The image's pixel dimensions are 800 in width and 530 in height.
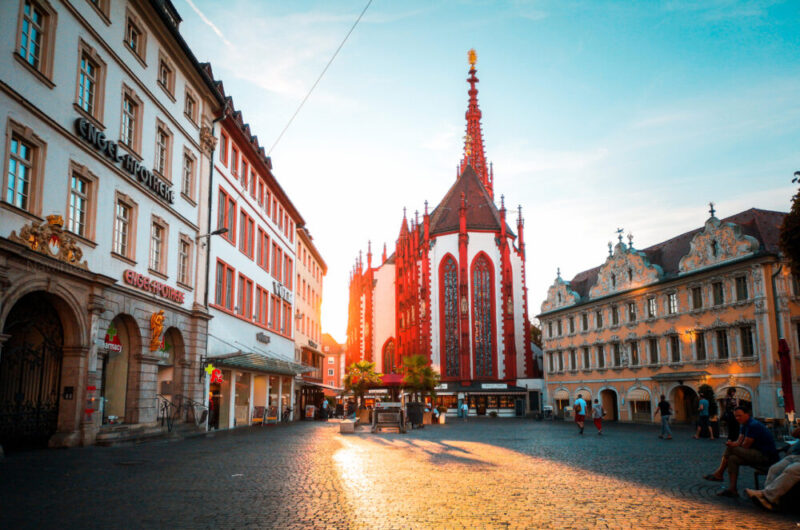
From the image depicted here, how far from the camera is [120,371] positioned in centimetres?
2089

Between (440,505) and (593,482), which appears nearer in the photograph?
(440,505)

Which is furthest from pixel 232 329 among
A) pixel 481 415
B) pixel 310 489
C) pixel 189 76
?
pixel 481 415

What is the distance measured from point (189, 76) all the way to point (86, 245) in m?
10.6

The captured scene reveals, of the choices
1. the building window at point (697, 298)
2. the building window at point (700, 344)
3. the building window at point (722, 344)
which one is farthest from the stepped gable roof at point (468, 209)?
the building window at point (722, 344)

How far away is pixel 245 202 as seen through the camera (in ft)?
112

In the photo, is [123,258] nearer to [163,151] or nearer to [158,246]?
[158,246]

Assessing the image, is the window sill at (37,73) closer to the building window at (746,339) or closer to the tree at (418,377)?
the tree at (418,377)

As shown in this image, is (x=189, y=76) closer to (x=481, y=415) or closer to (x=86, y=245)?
(x=86, y=245)

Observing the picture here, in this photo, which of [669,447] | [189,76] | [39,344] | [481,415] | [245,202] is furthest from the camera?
[481,415]

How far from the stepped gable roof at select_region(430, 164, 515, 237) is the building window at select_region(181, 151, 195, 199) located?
52.6 m

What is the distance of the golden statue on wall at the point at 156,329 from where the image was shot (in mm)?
21734

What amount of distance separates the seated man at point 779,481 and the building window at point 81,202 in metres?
16.2

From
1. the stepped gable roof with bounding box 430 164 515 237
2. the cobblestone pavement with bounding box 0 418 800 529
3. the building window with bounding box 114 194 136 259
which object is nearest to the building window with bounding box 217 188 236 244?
the building window with bounding box 114 194 136 259

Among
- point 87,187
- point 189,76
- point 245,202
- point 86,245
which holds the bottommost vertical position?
point 86,245
